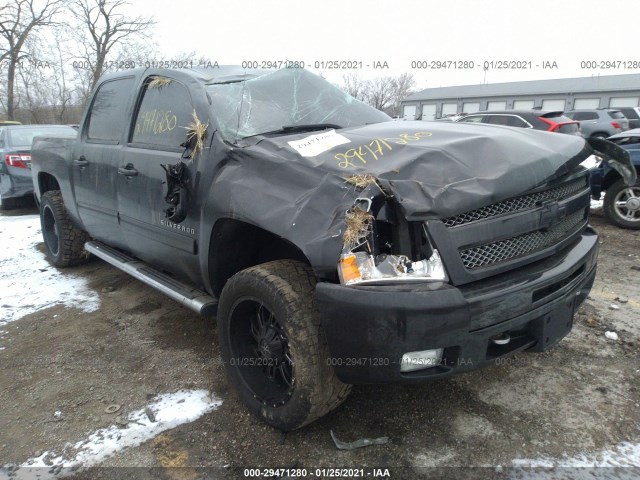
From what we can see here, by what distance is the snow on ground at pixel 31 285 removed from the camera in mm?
4246

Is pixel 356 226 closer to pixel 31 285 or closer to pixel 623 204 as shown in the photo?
pixel 31 285

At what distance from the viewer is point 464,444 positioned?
223 centimetres

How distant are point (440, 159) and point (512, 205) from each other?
39 centimetres

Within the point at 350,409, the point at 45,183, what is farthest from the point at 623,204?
the point at 45,183

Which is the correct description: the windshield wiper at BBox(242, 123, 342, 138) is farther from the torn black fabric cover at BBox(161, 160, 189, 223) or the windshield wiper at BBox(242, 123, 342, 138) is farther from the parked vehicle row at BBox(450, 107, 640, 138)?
the parked vehicle row at BBox(450, 107, 640, 138)

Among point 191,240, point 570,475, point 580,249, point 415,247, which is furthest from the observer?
point 191,240

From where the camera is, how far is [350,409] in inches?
100

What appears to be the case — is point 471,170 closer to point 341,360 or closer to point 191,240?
point 341,360

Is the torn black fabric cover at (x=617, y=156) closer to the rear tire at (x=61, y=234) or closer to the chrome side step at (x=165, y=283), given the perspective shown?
the chrome side step at (x=165, y=283)

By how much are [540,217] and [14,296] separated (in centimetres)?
479

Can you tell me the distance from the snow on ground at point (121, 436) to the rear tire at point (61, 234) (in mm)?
3100

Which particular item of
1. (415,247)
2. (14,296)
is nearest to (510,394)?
(415,247)

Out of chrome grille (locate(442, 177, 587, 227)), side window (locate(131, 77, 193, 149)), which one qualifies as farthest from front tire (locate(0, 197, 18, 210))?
chrome grille (locate(442, 177, 587, 227))

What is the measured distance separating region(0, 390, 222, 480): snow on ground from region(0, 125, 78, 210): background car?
21.6ft
